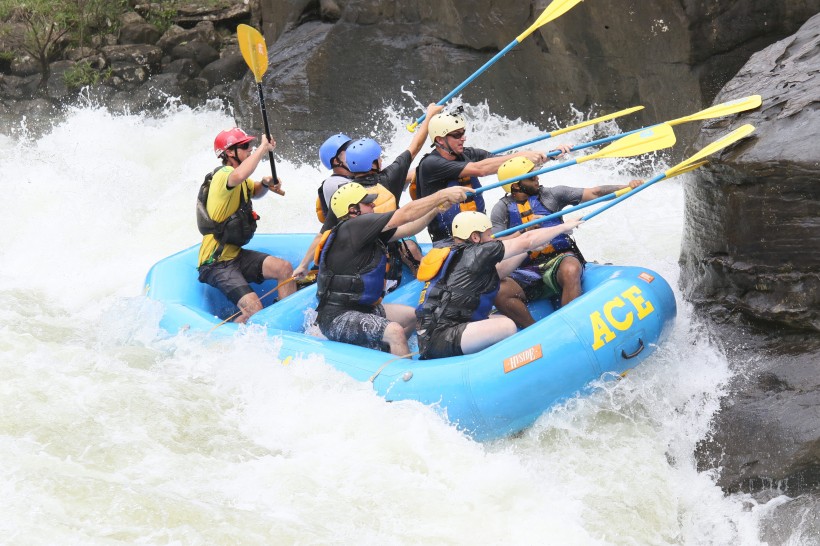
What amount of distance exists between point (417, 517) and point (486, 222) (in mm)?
1462

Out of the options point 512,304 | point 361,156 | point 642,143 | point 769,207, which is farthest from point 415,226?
point 769,207

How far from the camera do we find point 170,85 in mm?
12305

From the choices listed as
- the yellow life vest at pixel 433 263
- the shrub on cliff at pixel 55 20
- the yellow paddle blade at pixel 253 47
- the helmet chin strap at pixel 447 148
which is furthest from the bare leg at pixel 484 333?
the shrub on cliff at pixel 55 20

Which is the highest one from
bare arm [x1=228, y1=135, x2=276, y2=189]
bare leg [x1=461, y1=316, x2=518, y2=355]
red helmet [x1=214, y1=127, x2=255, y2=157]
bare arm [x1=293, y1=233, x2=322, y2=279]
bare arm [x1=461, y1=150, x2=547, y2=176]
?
red helmet [x1=214, y1=127, x2=255, y2=157]

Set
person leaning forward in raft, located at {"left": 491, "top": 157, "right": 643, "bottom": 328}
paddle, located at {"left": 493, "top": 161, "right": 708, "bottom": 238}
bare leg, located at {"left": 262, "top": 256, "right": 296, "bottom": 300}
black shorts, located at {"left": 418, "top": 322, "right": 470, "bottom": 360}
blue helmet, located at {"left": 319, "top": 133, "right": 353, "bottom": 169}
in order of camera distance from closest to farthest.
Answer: paddle, located at {"left": 493, "top": 161, "right": 708, "bottom": 238} < black shorts, located at {"left": 418, "top": 322, "right": 470, "bottom": 360} < person leaning forward in raft, located at {"left": 491, "top": 157, "right": 643, "bottom": 328} < blue helmet, located at {"left": 319, "top": 133, "right": 353, "bottom": 169} < bare leg, located at {"left": 262, "top": 256, "right": 296, "bottom": 300}

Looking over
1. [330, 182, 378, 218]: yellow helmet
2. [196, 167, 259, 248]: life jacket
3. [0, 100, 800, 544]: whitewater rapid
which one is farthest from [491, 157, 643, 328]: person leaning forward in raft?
[196, 167, 259, 248]: life jacket

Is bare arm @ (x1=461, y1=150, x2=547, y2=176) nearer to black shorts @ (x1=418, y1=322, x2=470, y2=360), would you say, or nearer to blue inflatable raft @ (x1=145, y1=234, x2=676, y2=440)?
blue inflatable raft @ (x1=145, y1=234, x2=676, y2=440)

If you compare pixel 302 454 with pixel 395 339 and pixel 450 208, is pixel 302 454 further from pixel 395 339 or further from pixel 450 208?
pixel 450 208

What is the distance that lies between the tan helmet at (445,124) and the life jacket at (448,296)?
3.35ft

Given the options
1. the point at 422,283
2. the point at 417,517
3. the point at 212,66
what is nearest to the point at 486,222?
the point at 422,283

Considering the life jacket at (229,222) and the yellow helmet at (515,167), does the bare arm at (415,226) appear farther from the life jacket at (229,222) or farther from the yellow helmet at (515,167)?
the life jacket at (229,222)

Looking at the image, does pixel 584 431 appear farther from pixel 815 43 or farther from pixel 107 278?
pixel 107 278

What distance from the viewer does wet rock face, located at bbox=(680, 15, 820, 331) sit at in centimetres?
425

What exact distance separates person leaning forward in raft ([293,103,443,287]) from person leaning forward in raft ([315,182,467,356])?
28cm
